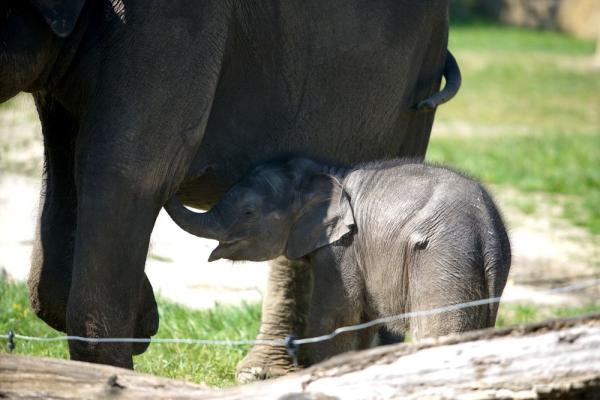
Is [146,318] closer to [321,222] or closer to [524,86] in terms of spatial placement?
[321,222]

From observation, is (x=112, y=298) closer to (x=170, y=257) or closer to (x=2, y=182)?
(x=170, y=257)

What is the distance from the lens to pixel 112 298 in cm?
396

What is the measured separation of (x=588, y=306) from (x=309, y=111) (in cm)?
277

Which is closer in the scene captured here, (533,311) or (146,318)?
(146,318)

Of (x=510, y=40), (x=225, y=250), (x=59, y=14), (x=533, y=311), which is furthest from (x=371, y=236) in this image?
(x=510, y=40)

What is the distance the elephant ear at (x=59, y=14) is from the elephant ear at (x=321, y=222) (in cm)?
133

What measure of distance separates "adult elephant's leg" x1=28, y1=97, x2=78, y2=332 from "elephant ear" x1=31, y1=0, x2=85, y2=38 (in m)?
0.93

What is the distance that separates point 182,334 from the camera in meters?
5.88

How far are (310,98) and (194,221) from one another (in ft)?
2.61

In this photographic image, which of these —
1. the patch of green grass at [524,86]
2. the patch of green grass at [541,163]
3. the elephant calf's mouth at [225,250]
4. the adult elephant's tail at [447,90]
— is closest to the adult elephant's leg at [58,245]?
the elephant calf's mouth at [225,250]

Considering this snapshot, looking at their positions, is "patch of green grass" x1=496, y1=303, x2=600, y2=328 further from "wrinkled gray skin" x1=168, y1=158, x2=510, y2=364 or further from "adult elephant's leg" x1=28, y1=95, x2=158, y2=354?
"adult elephant's leg" x1=28, y1=95, x2=158, y2=354

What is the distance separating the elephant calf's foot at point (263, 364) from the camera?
17.2 ft

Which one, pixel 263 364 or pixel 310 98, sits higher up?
pixel 310 98

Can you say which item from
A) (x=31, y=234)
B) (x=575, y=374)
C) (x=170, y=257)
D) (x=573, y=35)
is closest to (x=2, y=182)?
(x=31, y=234)
